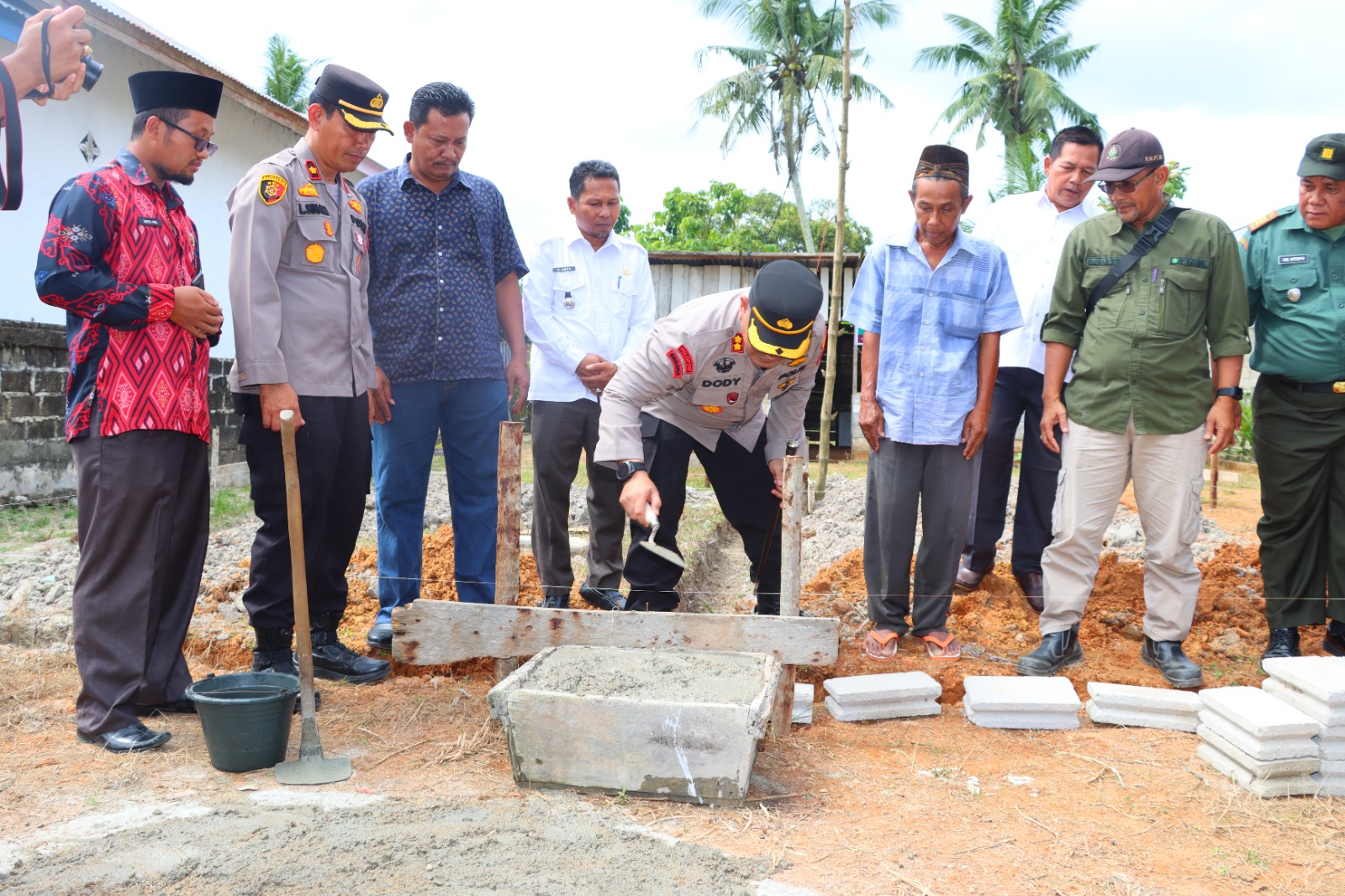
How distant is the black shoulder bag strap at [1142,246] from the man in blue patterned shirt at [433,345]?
100.0 inches

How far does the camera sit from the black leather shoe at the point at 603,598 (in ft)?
15.0

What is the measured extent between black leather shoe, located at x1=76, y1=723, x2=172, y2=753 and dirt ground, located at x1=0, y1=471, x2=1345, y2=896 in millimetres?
34

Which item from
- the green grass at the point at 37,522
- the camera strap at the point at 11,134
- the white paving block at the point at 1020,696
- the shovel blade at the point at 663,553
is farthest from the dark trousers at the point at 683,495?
the green grass at the point at 37,522

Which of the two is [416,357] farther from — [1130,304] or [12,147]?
[1130,304]

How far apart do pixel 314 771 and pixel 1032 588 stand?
3523 millimetres

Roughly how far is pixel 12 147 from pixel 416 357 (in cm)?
187

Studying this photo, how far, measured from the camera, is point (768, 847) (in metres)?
2.62

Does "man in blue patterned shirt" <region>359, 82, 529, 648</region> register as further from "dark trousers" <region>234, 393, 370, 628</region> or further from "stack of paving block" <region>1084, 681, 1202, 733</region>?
"stack of paving block" <region>1084, 681, 1202, 733</region>

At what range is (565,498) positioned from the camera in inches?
185

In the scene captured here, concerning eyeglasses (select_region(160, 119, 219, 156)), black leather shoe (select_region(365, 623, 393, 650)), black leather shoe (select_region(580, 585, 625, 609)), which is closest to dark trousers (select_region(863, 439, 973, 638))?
black leather shoe (select_region(580, 585, 625, 609))

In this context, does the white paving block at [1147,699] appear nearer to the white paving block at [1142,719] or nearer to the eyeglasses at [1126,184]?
the white paving block at [1142,719]

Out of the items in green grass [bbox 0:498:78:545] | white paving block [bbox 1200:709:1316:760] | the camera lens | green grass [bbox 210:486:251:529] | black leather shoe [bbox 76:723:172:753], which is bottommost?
green grass [bbox 210:486:251:529]

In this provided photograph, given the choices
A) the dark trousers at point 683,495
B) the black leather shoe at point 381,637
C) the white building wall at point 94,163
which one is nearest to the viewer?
the dark trousers at point 683,495

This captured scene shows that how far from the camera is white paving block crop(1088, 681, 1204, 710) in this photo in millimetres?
3607
